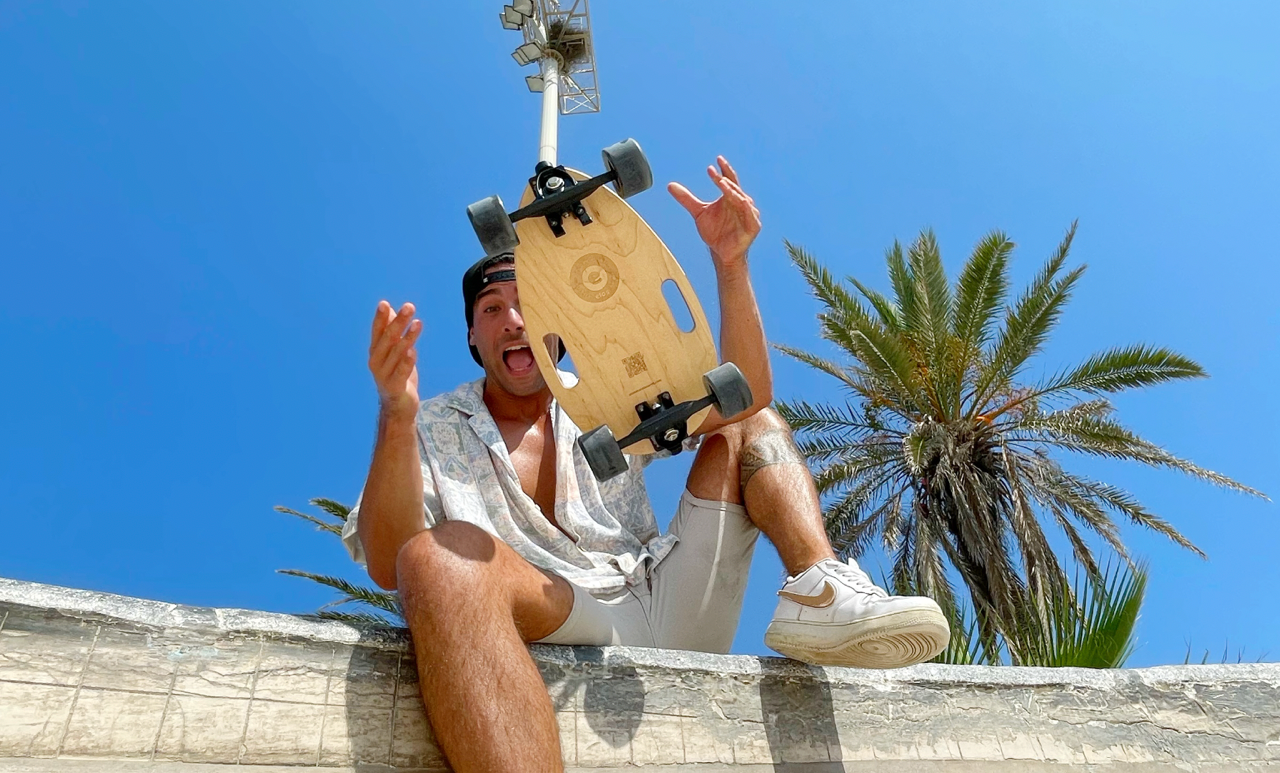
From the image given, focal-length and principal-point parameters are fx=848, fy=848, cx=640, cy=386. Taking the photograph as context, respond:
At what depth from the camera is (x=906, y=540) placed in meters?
10.6

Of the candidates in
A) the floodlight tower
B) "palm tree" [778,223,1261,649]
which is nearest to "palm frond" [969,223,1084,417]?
"palm tree" [778,223,1261,649]

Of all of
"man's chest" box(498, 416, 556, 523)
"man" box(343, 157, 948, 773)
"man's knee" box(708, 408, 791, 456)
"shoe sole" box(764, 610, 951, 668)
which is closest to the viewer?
"man" box(343, 157, 948, 773)

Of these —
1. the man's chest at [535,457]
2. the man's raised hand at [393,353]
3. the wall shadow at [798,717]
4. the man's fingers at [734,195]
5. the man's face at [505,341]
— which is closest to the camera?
the man's raised hand at [393,353]

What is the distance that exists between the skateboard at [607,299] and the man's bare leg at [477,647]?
667 mm

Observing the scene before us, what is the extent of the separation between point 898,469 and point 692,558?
9164 millimetres

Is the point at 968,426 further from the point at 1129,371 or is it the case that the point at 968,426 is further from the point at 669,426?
the point at 669,426

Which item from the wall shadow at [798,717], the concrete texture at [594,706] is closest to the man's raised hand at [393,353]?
the concrete texture at [594,706]

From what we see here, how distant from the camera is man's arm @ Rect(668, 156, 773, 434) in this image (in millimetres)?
2568

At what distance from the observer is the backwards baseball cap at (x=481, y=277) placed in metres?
2.91

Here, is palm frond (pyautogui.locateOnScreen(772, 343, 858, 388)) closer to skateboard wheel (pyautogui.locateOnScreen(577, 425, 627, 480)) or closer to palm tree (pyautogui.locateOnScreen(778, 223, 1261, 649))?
palm tree (pyautogui.locateOnScreen(778, 223, 1261, 649))

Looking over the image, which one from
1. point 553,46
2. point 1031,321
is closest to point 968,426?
point 1031,321

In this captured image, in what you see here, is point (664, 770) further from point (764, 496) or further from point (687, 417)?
point (687, 417)

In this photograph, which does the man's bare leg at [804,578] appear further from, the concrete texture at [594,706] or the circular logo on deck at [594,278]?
the circular logo on deck at [594,278]

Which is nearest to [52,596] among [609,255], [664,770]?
[664,770]
